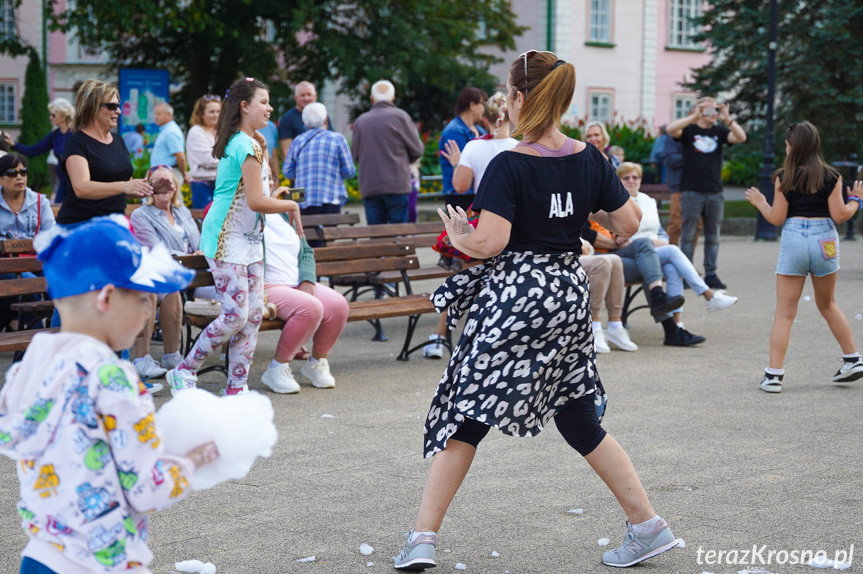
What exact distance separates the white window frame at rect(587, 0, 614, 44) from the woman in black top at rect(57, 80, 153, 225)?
32.4 meters

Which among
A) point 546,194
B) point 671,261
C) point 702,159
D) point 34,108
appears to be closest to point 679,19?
point 34,108

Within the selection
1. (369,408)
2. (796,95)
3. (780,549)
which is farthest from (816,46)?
(780,549)

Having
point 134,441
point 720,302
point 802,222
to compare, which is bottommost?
point 720,302

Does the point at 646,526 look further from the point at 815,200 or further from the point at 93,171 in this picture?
the point at 93,171

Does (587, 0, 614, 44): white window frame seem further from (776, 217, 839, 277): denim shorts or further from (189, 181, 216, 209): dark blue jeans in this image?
(776, 217, 839, 277): denim shorts

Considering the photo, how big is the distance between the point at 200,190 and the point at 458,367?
7.73 meters

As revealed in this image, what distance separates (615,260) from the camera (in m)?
8.95

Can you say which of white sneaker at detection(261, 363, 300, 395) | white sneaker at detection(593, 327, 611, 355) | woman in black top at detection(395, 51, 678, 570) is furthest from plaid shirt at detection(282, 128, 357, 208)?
woman in black top at detection(395, 51, 678, 570)

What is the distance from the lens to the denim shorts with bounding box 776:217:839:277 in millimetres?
6941

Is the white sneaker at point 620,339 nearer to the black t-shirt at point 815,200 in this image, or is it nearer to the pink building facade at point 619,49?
the black t-shirt at point 815,200

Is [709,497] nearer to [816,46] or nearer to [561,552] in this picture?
[561,552]

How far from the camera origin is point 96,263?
92.7 inches

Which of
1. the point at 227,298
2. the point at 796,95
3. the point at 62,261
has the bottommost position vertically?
the point at 227,298

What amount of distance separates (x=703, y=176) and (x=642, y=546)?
9.13m
